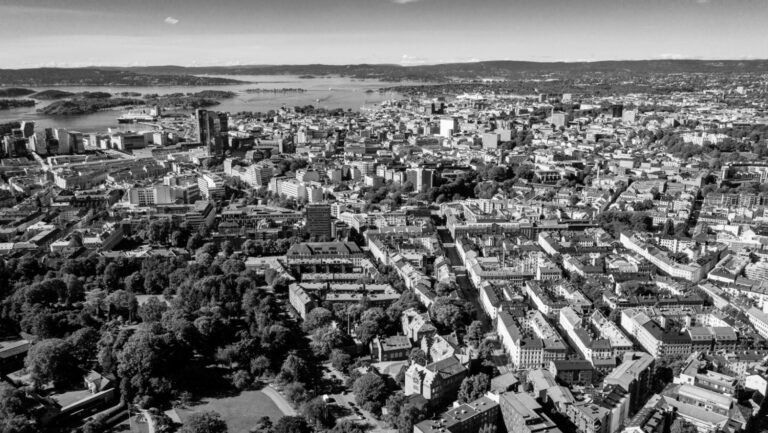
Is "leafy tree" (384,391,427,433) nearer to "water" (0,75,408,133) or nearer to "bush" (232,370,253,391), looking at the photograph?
"bush" (232,370,253,391)

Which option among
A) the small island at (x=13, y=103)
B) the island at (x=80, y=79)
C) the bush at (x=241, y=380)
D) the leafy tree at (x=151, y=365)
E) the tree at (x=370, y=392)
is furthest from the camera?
the island at (x=80, y=79)

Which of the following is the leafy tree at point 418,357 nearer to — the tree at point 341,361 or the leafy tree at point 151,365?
the tree at point 341,361

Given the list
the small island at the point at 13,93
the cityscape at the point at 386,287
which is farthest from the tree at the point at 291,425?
the small island at the point at 13,93

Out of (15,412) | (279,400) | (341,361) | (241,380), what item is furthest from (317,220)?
(15,412)

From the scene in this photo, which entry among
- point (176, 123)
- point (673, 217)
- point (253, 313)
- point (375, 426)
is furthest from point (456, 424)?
point (176, 123)

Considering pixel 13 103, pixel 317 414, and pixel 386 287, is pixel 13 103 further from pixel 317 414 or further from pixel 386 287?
pixel 317 414

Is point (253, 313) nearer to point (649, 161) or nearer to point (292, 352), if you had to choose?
point (292, 352)
